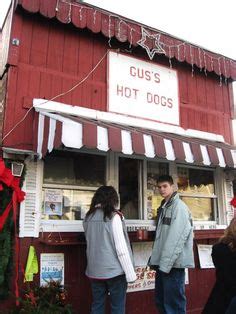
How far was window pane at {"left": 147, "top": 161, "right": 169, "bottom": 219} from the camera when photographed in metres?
5.53

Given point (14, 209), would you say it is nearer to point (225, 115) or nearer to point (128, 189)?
point (128, 189)

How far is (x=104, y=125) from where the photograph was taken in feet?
14.1

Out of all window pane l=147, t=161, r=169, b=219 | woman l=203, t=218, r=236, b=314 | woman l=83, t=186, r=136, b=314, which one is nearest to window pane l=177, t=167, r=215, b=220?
window pane l=147, t=161, r=169, b=219

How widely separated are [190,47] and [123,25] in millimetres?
1268

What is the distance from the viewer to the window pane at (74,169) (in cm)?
479

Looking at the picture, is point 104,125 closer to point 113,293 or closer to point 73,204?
point 73,204

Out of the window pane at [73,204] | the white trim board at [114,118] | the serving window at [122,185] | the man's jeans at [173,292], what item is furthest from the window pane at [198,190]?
the man's jeans at [173,292]

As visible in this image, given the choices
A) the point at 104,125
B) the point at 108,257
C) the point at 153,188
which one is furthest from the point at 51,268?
the point at 153,188

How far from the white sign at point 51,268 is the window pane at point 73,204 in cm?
49

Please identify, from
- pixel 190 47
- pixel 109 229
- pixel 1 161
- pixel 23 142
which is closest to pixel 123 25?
pixel 190 47

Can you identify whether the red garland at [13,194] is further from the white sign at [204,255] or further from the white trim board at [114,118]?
the white sign at [204,255]

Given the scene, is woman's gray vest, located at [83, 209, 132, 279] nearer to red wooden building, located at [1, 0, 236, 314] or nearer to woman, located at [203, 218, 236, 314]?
red wooden building, located at [1, 0, 236, 314]

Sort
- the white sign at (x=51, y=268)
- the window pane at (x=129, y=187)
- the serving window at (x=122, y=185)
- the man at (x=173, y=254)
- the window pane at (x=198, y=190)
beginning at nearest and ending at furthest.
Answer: the man at (x=173, y=254) < the white sign at (x=51, y=268) < the serving window at (x=122, y=185) < the window pane at (x=129, y=187) < the window pane at (x=198, y=190)

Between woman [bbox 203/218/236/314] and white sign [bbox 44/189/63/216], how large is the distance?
88.9 inches
